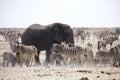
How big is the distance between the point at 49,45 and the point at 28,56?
121 inches

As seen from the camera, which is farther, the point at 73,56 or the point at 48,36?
the point at 48,36

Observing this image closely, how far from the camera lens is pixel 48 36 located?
19.5 meters

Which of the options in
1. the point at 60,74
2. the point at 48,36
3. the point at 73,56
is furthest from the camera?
the point at 48,36

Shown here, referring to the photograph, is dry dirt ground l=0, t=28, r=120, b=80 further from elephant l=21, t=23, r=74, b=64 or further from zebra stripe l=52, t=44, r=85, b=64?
elephant l=21, t=23, r=74, b=64

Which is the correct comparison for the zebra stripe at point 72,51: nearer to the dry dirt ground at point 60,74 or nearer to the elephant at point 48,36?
the dry dirt ground at point 60,74

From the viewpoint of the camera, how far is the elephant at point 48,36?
1917 centimetres

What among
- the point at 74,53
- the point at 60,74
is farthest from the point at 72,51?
the point at 60,74

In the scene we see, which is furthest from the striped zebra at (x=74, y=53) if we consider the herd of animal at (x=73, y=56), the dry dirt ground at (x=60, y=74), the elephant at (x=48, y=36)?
the elephant at (x=48, y=36)

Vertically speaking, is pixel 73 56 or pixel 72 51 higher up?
pixel 72 51

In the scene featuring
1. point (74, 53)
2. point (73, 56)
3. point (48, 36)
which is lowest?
point (73, 56)

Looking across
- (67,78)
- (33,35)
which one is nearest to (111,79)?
(67,78)

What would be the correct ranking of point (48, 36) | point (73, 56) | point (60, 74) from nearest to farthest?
1. point (60, 74)
2. point (73, 56)
3. point (48, 36)

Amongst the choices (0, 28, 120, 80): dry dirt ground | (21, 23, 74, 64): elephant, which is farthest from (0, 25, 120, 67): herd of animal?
(21, 23, 74, 64): elephant

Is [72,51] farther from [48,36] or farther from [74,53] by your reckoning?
[48,36]
